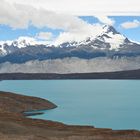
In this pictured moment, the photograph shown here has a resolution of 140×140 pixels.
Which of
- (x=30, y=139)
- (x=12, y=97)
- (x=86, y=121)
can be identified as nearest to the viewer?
(x=30, y=139)

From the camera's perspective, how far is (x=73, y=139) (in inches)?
2264

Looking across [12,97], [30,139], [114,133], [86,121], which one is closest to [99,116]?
[86,121]

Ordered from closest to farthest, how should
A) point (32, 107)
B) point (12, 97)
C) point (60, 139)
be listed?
point (60, 139) < point (32, 107) < point (12, 97)

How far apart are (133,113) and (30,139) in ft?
263

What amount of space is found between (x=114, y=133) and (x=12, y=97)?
8594cm

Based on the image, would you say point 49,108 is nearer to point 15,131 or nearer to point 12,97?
point 12,97

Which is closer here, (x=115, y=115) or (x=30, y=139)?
(x=30, y=139)

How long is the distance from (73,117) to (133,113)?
65.5 ft

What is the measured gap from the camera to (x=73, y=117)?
119750 millimetres

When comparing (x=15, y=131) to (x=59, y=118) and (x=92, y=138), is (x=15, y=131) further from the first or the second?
(x=59, y=118)

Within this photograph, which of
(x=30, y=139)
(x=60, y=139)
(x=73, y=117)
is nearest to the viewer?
(x=30, y=139)

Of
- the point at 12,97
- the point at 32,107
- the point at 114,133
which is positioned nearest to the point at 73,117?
the point at 32,107

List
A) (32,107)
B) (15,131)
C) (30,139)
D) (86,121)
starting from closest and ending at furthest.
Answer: (30,139)
(15,131)
(86,121)
(32,107)

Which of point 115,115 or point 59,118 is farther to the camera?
point 115,115
